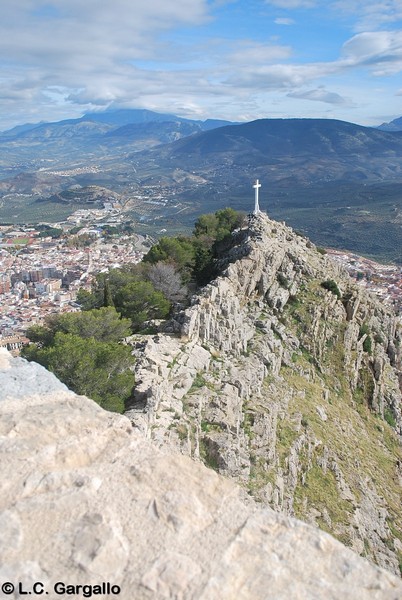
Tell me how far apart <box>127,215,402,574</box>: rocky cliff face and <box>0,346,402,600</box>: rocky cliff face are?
5052 millimetres

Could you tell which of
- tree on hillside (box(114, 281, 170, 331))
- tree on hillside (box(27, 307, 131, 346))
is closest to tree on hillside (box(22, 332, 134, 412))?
tree on hillside (box(27, 307, 131, 346))

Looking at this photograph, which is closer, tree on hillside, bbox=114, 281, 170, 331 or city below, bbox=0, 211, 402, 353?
tree on hillside, bbox=114, 281, 170, 331

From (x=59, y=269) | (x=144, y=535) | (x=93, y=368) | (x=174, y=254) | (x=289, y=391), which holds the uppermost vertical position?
(x=144, y=535)

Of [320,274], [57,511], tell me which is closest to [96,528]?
[57,511]

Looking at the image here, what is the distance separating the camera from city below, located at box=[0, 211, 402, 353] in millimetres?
57094

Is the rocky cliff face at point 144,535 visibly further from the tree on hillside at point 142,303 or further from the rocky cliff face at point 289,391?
the tree on hillside at point 142,303

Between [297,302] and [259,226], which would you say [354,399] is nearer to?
[297,302]

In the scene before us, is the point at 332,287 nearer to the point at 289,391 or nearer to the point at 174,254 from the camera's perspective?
the point at 289,391

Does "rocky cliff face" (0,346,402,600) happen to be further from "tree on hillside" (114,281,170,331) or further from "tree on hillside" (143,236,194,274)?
"tree on hillside" (143,236,194,274)

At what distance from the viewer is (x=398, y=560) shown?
14.7 metres

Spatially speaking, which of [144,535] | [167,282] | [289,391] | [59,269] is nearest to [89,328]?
[289,391]

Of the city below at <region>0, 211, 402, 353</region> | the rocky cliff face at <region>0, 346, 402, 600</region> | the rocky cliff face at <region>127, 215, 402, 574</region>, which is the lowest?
the city below at <region>0, 211, 402, 353</region>

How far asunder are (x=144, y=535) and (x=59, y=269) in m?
83.7

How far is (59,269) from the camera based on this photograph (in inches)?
3356
